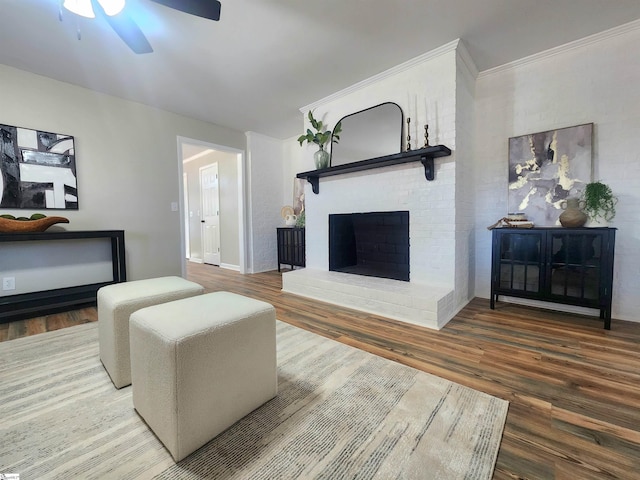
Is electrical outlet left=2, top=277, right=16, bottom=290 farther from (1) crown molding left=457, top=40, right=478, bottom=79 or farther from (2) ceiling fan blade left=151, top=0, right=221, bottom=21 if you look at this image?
(1) crown molding left=457, top=40, right=478, bottom=79

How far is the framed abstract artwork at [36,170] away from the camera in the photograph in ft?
8.25

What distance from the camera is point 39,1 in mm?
1750

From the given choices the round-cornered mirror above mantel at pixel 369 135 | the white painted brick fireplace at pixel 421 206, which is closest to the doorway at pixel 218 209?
the round-cornered mirror above mantel at pixel 369 135

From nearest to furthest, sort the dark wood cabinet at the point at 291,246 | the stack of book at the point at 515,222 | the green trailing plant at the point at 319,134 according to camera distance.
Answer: the stack of book at the point at 515,222
the green trailing plant at the point at 319,134
the dark wood cabinet at the point at 291,246

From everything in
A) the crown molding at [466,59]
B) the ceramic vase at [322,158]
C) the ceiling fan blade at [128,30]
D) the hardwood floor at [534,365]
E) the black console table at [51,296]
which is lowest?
the hardwood floor at [534,365]

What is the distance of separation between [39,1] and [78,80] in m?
1.22

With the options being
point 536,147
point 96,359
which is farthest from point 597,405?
point 96,359

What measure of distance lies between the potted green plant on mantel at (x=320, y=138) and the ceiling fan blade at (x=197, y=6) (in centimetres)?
178

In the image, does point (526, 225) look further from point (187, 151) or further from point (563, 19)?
point (187, 151)

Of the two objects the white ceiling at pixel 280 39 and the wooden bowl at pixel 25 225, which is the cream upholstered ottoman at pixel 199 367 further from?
the wooden bowl at pixel 25 225

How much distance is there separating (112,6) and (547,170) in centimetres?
355

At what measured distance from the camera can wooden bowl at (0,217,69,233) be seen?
90.4 inches

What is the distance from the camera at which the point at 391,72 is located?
268cm

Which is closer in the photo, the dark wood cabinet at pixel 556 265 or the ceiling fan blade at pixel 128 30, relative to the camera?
the ceiling fan blade at pixel 128 30
